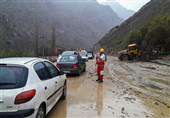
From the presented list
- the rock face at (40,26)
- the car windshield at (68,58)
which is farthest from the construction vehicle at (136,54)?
the car windshield at (68,58)

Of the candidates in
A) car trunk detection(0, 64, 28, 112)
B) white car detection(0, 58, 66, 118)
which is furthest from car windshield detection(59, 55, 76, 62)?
car trunk detection(0, 64, 28, 112)

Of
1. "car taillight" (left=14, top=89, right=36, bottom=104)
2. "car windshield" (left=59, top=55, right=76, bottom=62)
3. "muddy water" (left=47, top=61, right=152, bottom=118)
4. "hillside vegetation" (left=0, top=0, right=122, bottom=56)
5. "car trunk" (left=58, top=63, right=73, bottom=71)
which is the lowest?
"muddy water" (left=47, top=61, right=152, bottom=118)

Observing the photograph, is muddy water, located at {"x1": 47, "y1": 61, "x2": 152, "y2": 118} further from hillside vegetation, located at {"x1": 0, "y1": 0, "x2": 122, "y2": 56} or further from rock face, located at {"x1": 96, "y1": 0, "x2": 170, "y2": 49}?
rock face, located at {"x1": 96, "y1": 0, "x2": 170, "y2": 49}

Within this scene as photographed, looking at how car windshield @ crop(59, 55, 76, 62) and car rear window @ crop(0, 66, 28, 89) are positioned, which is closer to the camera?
car rear window @ crop(0, 66, 28, 89)

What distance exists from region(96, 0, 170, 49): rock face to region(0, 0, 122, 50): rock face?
15.6 m

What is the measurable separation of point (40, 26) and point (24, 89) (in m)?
102

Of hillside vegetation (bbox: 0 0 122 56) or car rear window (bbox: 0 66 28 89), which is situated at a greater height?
hillside vegetation (bbox: 0 0 122 56)

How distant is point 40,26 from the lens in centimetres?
10681

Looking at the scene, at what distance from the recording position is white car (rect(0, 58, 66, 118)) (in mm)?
6059

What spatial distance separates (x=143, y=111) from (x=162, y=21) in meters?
46.4

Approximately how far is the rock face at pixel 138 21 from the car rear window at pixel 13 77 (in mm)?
83211

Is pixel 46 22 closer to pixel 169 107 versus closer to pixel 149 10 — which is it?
pixel 149 10

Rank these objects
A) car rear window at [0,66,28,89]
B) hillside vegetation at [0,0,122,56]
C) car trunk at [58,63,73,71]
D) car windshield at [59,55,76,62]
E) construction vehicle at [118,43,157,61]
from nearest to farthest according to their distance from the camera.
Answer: car rear window at [0,66,28,89]
car trunk at [58,63,73,71]
car windshield at [59,55,76,62]
construction vehicle at [118,43,157,61]
hillside vegetation at [0,0,122,56]

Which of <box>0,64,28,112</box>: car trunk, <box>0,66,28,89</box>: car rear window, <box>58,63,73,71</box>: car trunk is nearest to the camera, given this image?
<box>0,64,28,112</box>: car trunk
